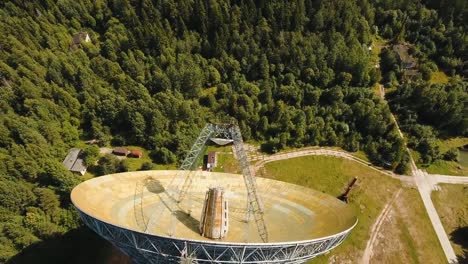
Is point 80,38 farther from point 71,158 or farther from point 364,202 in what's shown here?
point 364,202

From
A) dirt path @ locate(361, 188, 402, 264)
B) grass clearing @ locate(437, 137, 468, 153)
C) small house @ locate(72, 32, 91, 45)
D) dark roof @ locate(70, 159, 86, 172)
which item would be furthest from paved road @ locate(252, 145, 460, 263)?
small house @ locate(72, 32, 91, 45)

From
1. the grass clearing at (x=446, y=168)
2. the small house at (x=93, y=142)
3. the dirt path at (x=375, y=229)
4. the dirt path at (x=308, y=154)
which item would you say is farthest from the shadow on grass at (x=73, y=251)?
the grass clearing at (x=446, y=168)

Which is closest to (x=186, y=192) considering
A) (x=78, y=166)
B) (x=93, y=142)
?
(x=78, y=166)

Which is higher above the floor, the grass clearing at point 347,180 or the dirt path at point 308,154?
the dirt path at point 308,154

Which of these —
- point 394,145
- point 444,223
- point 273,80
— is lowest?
point 444,223

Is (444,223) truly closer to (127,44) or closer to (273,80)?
(273,80)

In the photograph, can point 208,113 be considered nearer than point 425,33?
Yes

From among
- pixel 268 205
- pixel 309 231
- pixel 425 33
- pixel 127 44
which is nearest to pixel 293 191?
pixel 268 205

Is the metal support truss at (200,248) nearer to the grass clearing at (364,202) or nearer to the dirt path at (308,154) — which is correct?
the grass clearing at (364,202)
